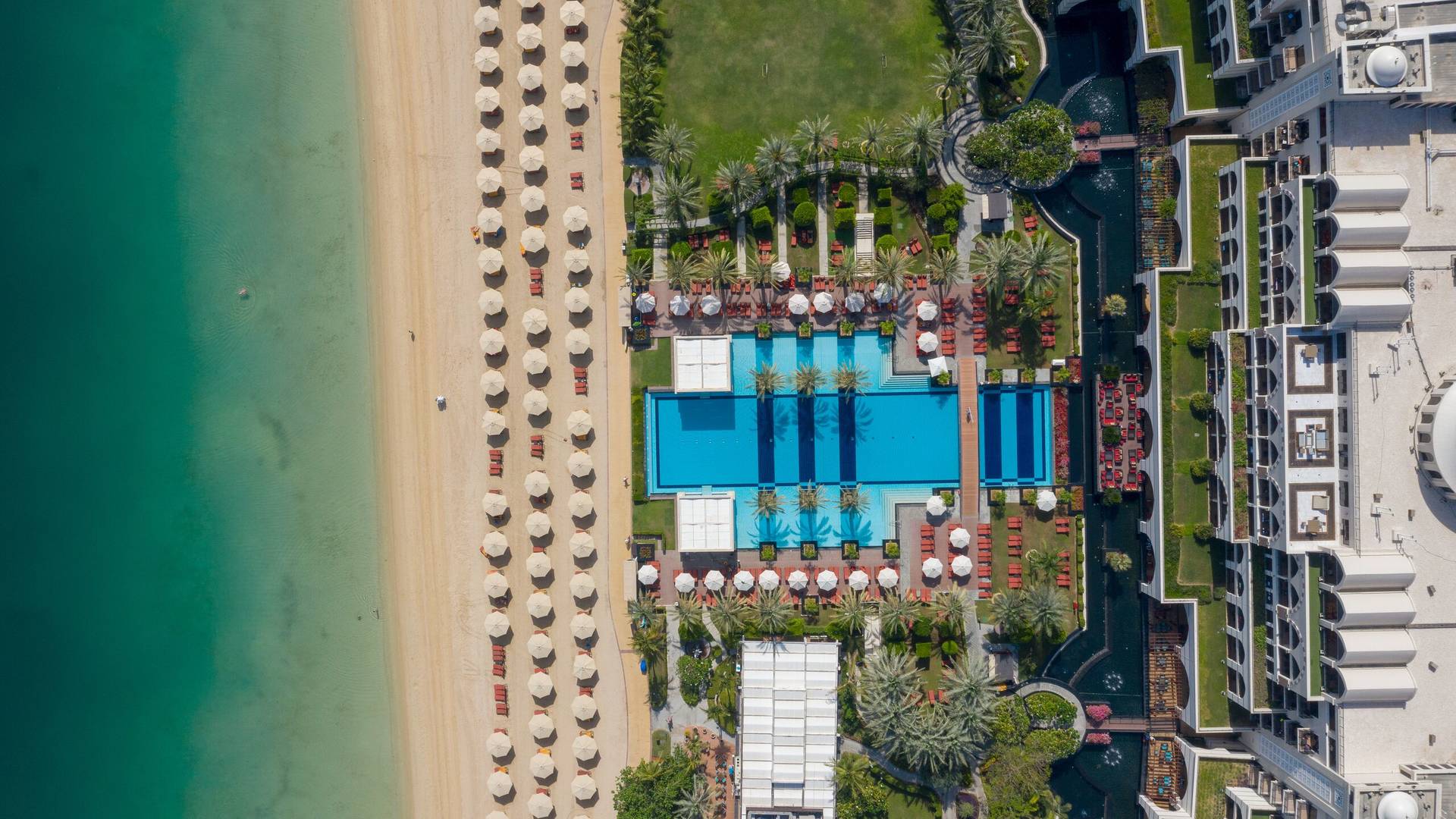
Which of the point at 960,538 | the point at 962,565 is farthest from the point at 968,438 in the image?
the point at 962,565

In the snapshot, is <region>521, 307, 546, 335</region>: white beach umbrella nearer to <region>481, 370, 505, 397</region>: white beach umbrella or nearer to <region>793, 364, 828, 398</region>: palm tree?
<region>481, 370, 505, 397</region>: white beach umbrella

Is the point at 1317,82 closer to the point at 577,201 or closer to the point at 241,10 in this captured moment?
the point at 577,201

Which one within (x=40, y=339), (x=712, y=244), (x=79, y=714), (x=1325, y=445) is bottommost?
(x=79, y=714)

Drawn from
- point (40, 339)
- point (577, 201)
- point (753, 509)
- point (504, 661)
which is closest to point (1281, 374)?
point (753, 509)

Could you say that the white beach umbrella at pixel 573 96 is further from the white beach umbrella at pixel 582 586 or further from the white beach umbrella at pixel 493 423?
the white beach umbrella at pixel 582 586

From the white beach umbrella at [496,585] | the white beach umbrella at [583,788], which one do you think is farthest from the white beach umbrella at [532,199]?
the white beach umbrella at [583,788]

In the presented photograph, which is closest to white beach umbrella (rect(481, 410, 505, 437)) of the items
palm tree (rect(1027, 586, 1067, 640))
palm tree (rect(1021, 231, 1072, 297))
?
palm tree (rect(1021, 231, 1072, 297))

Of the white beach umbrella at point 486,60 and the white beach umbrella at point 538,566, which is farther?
the white beach umbrella at point 538,566
